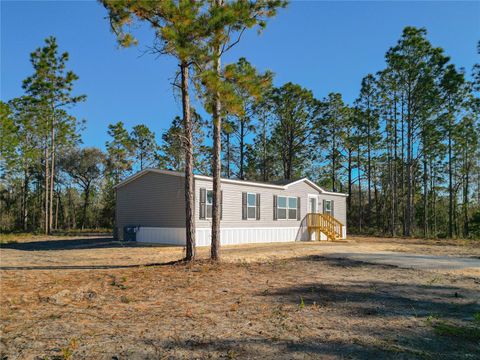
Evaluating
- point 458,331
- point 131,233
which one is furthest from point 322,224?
point 458,331

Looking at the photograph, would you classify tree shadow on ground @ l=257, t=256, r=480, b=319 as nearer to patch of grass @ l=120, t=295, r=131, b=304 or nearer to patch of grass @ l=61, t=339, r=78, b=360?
patch of grass @ l=120, t=295, r=131, b=304

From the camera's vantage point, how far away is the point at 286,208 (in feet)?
66.6

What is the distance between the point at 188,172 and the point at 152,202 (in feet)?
27.1

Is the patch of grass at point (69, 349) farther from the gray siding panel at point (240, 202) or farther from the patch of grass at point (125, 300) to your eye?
the gray siding panel at point (240, 202)

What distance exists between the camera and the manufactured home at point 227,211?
1576 cm

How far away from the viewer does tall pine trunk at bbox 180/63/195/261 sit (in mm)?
9086

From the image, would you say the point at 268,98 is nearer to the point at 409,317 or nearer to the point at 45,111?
the point at 45,111

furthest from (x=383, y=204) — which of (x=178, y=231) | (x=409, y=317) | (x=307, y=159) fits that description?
(x=409, y=317)

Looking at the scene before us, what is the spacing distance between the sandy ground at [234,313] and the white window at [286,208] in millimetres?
11067

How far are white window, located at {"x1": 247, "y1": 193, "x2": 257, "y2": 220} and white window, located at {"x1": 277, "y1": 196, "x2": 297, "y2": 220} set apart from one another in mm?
1942

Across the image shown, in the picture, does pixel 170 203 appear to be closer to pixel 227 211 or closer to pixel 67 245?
pixel 227 211

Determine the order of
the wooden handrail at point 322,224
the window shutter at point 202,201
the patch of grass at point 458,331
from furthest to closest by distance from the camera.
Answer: the wooden handrail at point 322,224, the window shutter at point 202,201, the patch of grass at point 458,331

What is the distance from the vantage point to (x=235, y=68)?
892cm

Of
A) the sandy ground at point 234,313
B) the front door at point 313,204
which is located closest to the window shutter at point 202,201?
the sandy ground at point 234,313
